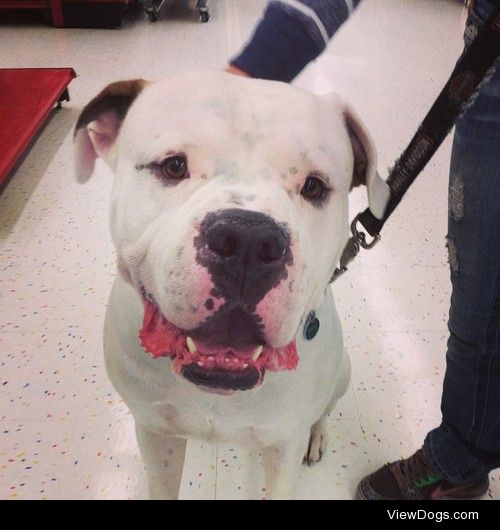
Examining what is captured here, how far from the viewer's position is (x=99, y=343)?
180 centimetres

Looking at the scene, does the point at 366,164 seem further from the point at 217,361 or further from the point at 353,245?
the point at 217,361

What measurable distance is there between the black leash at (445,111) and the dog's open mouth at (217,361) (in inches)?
12.7

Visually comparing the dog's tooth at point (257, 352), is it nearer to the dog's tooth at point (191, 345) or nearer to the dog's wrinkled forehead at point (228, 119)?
the dog's tooth at point (191, 345)

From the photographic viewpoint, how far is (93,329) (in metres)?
1.85

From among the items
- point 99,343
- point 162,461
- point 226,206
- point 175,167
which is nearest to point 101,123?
point 175,167

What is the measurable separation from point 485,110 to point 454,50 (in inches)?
174

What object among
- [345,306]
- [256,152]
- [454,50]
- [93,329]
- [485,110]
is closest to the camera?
[256,152]

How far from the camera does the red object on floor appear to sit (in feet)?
8.32

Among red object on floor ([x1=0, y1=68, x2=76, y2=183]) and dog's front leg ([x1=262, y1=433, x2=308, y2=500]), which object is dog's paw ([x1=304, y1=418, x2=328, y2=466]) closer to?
dog's front leg ([x1=262, y1=433, x2=308, y2=500])

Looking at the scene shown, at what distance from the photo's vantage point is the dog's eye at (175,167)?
2.78 ft

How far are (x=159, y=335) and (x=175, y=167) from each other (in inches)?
10.5
